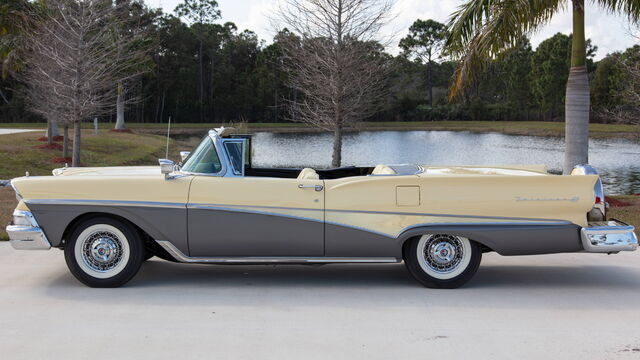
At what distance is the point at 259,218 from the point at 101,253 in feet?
4.80

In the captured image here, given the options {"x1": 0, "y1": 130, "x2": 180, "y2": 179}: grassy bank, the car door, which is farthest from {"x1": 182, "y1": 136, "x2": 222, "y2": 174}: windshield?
{"x1": 0, "y1": 130, "x2": 180, "y2": 179}: grassy bank

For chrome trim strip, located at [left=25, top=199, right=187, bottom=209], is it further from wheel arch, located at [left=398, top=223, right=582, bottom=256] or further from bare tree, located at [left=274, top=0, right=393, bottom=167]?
bare tree, located at [left=274, top=0, right=393, bottom=167]

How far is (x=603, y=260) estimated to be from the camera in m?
8.04

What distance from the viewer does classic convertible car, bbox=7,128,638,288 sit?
6523 mm

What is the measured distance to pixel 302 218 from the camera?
6508 mm

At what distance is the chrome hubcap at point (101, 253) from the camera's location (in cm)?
660

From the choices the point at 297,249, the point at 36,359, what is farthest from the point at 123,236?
the point at 36,359

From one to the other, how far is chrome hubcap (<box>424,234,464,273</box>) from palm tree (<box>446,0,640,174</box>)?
25.1 feet

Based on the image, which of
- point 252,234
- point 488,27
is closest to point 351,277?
point 252,234

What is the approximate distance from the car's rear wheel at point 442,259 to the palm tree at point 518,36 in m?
7.63

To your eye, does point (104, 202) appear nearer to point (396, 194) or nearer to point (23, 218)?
point (23, 218)

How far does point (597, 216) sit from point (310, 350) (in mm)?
3172

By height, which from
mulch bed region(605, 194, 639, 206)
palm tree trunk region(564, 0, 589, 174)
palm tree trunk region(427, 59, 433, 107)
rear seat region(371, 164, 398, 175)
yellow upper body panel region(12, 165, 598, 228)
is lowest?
mulch bed region(605, 194, 639, 206)

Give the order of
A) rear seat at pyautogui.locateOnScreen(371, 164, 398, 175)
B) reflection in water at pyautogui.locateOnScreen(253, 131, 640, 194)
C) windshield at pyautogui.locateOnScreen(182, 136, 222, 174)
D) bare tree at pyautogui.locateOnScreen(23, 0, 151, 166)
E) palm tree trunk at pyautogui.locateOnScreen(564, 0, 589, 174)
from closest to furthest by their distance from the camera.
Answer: windshield at pyautogui.locateOnScreen(182, 136, 222, 174) < rear seat at pyautogui.locateOnScreen(371, 164, 398, 175) < palm tree trunk at pyautogui.locateOnScreen(564, 0, 589, 174) < bare tree at pyautogui.locateOnScreen(23, 0, 151, 166) < reflection in water at pyautogui.locateOnScreen(253, 131, 640, 194)
